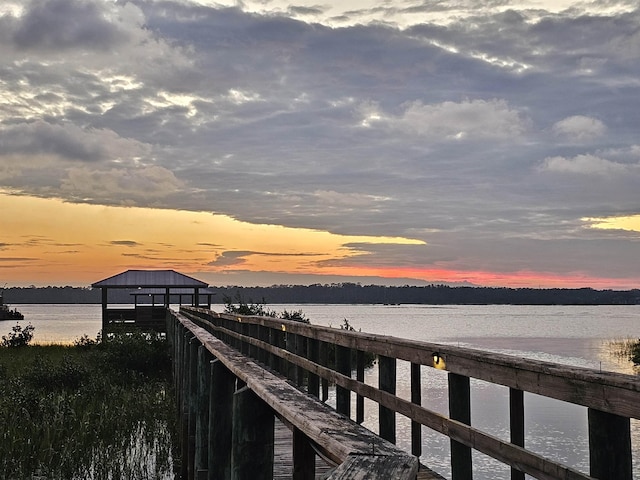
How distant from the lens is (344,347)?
7453 mm

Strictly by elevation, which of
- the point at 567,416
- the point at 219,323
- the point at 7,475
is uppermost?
the point at 219,323

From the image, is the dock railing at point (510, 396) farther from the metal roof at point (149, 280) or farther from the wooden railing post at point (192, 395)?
the metal roof at point (149, 280)

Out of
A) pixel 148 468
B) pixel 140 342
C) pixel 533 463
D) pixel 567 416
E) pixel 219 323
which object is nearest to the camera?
pixel 533 463

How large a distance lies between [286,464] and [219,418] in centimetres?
75

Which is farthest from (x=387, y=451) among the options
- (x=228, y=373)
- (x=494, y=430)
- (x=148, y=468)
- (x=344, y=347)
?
(x=494, y=430)

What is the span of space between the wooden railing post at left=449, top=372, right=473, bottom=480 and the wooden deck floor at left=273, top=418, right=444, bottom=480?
15 cm

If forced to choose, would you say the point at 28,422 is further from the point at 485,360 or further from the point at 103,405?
the point at 485,360

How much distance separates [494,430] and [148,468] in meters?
12.6

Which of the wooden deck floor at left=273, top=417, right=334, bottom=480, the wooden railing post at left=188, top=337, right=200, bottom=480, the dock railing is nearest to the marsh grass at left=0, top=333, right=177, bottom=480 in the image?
the wooden railing post at left=188, top=337, right=200, bottom=480

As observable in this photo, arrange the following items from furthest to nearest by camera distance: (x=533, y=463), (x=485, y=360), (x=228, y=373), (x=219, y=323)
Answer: (x=219, y=323)
(x=228, y=373)
(x=485, y=360)
(x=533, y=463)

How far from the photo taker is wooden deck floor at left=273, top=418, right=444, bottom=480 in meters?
4.85

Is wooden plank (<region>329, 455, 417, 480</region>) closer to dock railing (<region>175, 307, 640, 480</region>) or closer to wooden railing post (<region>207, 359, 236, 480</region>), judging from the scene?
dock railing (<region>175, 307, 640, 480</region>)

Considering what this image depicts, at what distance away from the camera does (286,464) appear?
18.8 feet

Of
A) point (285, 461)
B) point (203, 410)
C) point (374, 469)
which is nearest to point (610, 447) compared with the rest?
point (374, 469)
